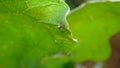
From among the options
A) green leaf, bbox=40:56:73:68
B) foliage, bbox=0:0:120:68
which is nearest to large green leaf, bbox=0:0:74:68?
foliage, bbox=0:0:120:68

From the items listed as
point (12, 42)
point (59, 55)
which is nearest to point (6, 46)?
point (12, 42)

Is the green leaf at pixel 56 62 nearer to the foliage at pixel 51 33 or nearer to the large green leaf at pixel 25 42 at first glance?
the foliage at pixel 51 33

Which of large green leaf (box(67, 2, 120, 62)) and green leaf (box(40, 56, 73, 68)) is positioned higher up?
large green leaf (box(67, 2, 120, 62))

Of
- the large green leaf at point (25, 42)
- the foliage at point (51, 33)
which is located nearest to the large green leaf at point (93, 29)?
the foliage at point (51, 33)

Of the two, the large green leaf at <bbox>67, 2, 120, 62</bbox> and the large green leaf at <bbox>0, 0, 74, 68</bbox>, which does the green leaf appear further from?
the large green leaf at <bbox>0, 0, 74, 68</bbox>

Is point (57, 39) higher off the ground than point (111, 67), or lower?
lower

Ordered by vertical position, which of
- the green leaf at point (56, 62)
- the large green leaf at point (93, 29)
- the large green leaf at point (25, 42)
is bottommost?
the large green leaf at point (25, 42)

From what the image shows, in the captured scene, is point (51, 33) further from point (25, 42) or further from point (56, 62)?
point (56, 62)

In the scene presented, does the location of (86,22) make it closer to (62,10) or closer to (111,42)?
(111,42)
